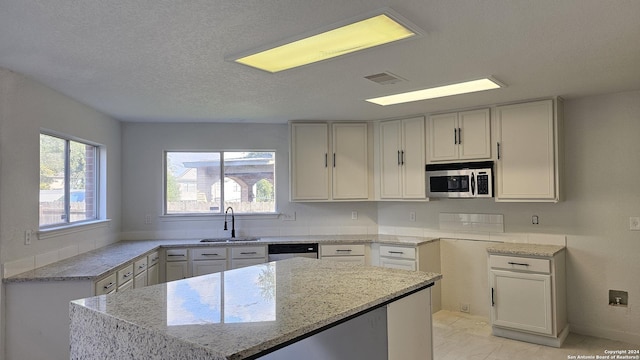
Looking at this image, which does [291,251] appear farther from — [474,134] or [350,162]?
[474,134]

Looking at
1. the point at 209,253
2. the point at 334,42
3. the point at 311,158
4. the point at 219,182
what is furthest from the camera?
the point at 219,182

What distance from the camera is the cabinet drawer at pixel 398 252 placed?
4.52 m

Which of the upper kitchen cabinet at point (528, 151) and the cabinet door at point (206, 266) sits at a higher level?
the upper kitchen cabinet at point (528, 151)

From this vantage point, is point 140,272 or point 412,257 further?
point 412,257

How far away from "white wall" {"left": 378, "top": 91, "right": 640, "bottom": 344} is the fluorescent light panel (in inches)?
46.8

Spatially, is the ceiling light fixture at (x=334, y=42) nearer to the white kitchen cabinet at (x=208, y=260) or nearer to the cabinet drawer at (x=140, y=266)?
the cabinet drawer at (x=140, y=266)

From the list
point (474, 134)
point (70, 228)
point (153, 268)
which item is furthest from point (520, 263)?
point (70, 228)

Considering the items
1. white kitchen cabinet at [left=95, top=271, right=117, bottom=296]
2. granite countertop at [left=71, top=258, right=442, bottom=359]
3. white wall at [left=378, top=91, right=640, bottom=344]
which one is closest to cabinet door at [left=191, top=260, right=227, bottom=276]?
white kitchen cabinet at [left=95, top=271, right=117, bottom=296]

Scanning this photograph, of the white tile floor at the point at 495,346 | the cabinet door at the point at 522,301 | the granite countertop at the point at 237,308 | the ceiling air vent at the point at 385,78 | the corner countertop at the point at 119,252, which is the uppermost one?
the ceiling air vent at the point at 385,78

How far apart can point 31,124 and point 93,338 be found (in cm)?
228

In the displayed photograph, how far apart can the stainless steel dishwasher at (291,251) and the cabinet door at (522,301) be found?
1941mm

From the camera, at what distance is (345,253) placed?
15.8ft

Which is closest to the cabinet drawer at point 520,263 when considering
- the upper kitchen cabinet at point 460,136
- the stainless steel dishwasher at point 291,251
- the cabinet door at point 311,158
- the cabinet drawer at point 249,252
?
the upper kitchen cabinet at point 460,136

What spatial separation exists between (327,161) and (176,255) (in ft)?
6.77
